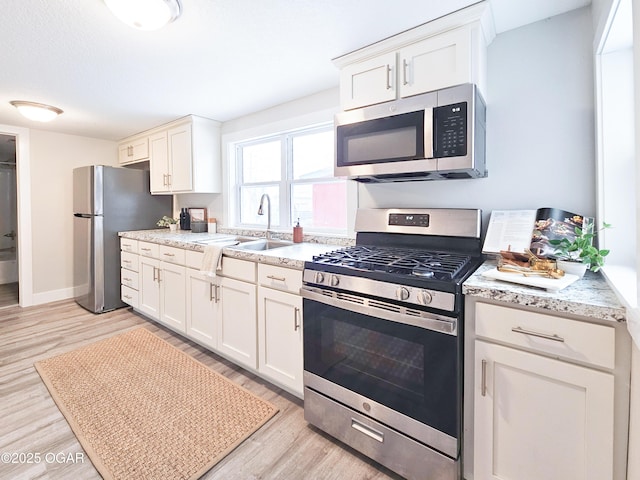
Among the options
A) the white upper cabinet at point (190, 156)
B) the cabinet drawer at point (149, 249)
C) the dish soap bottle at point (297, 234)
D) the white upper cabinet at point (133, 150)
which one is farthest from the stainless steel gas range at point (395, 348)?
the white upper cabinet at point (133, 150)

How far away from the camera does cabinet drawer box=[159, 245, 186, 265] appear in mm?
2641

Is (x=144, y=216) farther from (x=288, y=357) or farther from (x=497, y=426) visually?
(x=497, y=426)

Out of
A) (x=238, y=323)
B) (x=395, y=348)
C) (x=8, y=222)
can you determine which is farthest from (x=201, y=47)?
(x=8, y=222)

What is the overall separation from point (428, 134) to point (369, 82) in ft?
1.66

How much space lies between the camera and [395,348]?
1338 mm

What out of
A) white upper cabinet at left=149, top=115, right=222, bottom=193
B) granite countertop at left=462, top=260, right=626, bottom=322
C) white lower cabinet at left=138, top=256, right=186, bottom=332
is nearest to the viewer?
granite countertop at left=462, top=260, right=626, bottom=322

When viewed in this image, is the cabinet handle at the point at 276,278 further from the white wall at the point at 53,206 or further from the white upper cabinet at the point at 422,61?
the white wall at the point at 53,206

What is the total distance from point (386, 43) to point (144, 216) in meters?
3.38

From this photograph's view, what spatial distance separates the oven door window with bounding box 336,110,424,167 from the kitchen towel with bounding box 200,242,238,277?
1065 millimetres

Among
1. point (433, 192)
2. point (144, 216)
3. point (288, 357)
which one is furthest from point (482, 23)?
point (144, 216)

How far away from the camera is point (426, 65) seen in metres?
1.60

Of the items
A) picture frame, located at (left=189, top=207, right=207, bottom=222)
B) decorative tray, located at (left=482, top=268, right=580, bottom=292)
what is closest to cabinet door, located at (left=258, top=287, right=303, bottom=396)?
decorative tray, located at (left=482, top=268, right=580, bottom=292)

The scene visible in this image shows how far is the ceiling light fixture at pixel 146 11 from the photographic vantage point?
4.44 feet

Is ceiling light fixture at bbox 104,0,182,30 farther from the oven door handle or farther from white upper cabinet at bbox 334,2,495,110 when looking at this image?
the oven door handle
